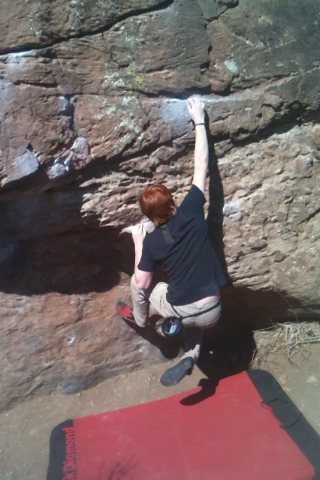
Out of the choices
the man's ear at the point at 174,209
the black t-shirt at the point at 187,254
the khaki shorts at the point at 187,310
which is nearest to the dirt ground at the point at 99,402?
the khaki shorts at the point at 187,310

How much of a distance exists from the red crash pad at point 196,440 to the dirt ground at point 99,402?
0.12 meters

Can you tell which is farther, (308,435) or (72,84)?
(308,435)

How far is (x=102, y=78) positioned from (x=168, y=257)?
0.92 meters

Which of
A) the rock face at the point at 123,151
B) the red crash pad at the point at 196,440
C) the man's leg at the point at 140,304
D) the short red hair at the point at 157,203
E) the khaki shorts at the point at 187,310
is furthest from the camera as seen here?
the man's leg at the point at 140,304

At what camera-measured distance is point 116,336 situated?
328cm

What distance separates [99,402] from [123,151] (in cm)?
154

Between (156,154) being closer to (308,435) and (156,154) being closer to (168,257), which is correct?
(168,257)

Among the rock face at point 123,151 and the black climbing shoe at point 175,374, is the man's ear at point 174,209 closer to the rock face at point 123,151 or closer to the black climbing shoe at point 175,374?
the rock face at point 123,151

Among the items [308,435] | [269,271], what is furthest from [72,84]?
[308,435]

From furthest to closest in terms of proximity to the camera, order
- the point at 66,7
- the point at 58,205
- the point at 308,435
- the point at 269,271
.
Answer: the point at 269,271 → the point at 308,435 → the point at 58,205 → the point at 66,7

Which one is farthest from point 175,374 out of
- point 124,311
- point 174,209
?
point 174,209

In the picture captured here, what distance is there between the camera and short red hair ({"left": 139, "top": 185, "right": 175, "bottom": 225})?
8.59 feet

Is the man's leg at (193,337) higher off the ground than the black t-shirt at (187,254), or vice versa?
the black t-shirt at (187,254)

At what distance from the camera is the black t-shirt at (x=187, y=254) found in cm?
266
